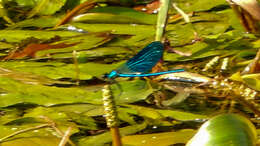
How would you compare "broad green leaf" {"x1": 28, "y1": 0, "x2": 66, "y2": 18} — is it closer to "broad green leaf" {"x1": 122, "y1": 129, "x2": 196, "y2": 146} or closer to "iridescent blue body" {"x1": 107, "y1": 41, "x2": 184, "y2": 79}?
"iridescent blue body" {"x1": 107, "y1": 41, "x2": 184, "y2": 79}

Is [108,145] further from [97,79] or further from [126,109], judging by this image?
[97,79]

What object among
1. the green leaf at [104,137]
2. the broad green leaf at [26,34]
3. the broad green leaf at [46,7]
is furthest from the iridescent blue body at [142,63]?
the broad green leaf at [46,7]

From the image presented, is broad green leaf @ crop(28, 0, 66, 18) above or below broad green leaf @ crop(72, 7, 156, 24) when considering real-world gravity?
above

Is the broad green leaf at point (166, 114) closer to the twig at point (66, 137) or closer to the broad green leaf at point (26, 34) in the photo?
the twig at point (66, 137)

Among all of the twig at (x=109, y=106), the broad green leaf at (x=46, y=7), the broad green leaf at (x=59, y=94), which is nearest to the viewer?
the twig at (x=109, y=106)

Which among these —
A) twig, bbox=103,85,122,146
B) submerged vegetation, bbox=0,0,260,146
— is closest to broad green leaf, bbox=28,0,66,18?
submerged vegetation, bbox=0,0,260,146

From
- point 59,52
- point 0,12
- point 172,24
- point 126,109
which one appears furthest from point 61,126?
point 0,12
